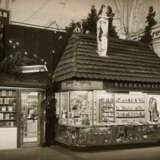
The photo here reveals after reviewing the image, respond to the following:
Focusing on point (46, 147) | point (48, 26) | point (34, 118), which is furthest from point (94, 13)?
point (46, 147)

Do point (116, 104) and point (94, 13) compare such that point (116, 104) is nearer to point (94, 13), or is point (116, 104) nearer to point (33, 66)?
point (33, 66)

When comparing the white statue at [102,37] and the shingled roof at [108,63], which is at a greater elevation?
the white statue at [102,37]

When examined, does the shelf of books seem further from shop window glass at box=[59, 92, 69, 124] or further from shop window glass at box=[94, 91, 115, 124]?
shop window glass at box=[94, 91, 115, 124]

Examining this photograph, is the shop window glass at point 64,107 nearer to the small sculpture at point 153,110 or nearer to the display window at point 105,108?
the display window at point 105,108

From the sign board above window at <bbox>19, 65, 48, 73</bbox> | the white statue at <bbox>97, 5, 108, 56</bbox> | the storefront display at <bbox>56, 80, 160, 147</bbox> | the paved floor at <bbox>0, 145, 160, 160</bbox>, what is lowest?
the paved floor at <bbox>0, 145, 160, 160</bbox>

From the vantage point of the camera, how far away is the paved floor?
1003cm

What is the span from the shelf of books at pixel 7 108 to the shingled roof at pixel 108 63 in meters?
2.10

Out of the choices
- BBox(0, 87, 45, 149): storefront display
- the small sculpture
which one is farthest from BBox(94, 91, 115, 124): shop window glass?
BBox(0, 87, 45, 149): storefront display

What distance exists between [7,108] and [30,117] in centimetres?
115

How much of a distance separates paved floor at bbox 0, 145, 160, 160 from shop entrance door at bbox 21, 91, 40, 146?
1.90ft

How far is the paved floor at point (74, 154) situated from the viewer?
1003 cm

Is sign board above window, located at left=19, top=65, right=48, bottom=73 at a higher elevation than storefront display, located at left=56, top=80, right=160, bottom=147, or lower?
higher

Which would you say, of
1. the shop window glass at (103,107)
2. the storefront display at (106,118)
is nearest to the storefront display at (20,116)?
the storefront display at (106,118)

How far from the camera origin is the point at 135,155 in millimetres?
10602
